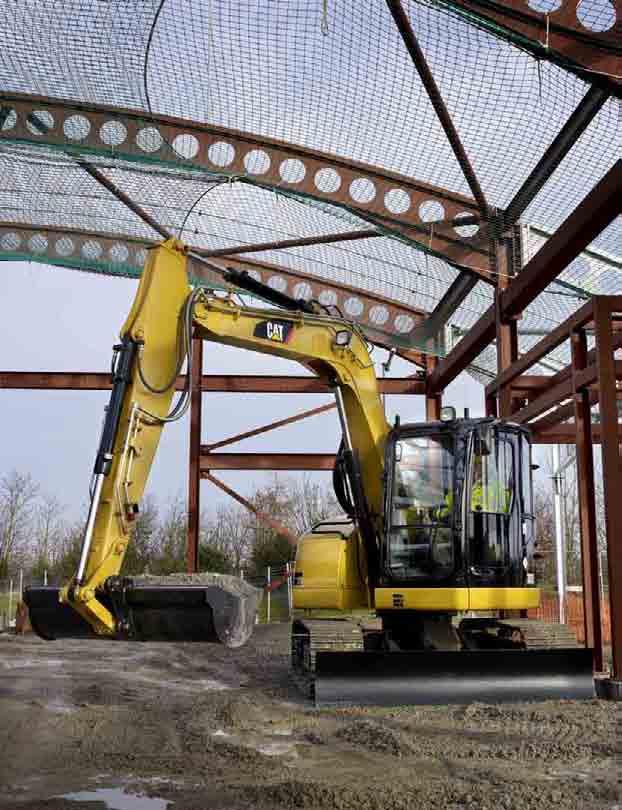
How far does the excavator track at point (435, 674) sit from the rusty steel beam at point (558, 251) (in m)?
4.54

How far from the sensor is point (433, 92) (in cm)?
1060

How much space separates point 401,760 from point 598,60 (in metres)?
6.30

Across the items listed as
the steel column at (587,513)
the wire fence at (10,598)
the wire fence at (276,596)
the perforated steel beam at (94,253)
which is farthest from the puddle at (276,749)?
the wire fence at (276,596)

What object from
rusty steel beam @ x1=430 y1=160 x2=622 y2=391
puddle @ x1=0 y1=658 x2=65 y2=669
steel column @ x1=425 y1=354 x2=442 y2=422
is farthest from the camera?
steel column @ x1=425 y1=354 x2=442 y2=422

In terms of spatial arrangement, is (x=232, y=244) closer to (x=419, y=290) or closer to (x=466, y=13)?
(x=419, y=290)

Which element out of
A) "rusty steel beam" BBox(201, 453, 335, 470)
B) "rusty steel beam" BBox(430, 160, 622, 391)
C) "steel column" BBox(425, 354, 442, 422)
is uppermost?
"rusty steel beam" BBox(430, 160, 622, 391)

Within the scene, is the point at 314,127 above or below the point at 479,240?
above

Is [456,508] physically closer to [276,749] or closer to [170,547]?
[276,749]

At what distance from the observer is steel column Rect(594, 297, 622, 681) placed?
9531mm

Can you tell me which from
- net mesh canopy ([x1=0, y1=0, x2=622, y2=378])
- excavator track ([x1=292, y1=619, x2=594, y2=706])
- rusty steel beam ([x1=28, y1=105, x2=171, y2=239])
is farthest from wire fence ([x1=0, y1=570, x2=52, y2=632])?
excavator track ([x1=292, y1=619, x2=594, y2=706])

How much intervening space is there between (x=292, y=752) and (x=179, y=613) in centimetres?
143

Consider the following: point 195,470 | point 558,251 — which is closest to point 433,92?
point 558,251

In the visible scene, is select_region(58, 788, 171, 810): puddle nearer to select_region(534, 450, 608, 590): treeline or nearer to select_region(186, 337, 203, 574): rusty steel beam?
select_region(186, 337, 203, 574): rusty steel beam

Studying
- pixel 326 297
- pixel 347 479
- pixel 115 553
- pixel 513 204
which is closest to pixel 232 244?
pixel 326 297
